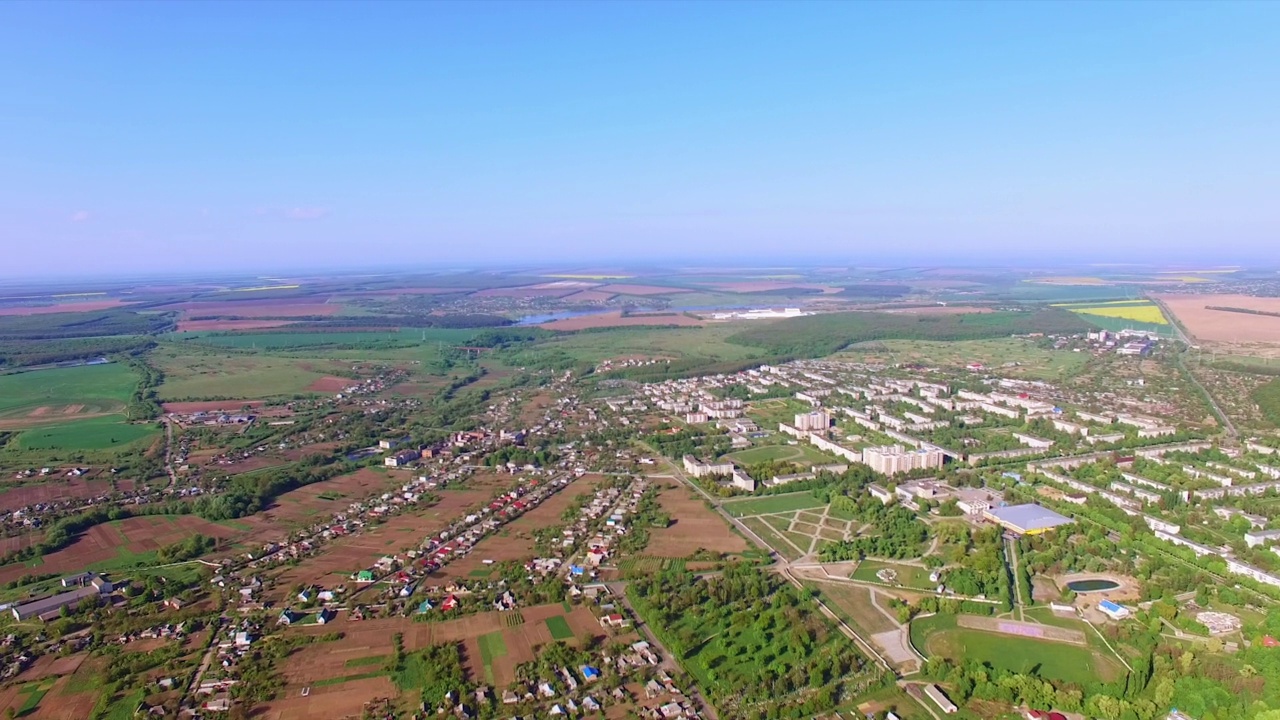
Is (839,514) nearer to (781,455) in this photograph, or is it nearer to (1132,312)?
(781,455)

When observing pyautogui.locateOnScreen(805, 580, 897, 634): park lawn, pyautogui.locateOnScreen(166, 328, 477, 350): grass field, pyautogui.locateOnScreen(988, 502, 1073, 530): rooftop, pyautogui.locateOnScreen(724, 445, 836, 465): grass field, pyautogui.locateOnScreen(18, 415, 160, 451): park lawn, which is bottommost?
pyautogui.locateOnScreen(805, 580, 897, 634): park lawn

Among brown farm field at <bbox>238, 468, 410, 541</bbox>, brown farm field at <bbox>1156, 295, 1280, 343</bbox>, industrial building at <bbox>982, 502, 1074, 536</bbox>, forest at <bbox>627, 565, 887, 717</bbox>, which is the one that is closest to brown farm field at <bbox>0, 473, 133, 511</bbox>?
brown farm field at <bbox>238, 468, 410, 541</bbox>

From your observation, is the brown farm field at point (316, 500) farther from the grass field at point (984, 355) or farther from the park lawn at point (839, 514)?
the grass field at point (984, 355)

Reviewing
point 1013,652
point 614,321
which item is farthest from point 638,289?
point 1013,652

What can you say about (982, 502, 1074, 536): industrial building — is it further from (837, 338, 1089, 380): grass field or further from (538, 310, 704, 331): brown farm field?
(538, 310, 704, 331): brown farm field

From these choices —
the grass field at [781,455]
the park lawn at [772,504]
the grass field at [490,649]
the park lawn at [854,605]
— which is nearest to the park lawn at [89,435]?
the grass field at [490,649]
